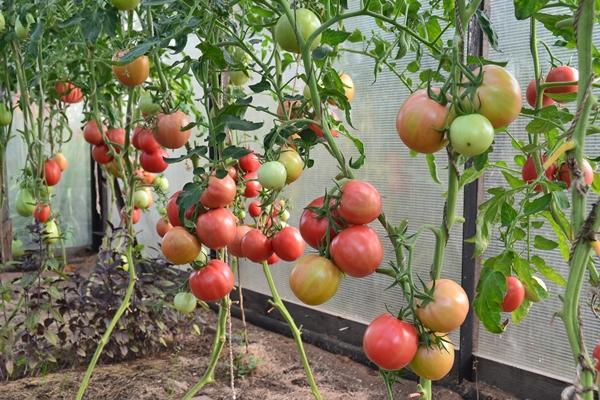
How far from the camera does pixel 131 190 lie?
1.53 m

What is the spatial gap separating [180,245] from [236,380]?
1.21 m

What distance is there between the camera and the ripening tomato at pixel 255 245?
3.54ft

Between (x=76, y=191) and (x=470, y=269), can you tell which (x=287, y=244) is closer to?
(x=470, y=269)

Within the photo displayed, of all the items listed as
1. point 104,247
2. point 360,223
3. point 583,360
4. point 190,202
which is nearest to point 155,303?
point 104,247

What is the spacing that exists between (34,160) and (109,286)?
21.4 inches

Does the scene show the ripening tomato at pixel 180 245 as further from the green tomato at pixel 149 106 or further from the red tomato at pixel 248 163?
the green tomato at pixel 149 106

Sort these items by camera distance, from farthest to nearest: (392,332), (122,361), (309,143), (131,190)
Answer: (122,361)
(131,190)
(309,143)
(392,332)

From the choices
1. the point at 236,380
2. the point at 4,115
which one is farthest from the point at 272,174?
the point at 236,380

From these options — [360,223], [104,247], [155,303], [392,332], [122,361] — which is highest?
[360,223]

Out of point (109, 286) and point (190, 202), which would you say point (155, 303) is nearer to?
point (109, 286)

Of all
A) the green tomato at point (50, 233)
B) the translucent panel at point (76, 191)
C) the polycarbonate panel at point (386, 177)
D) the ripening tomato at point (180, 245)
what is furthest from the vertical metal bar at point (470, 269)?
the translucent panel at point (76, 191)

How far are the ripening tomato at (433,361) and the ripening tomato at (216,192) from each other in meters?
0.44

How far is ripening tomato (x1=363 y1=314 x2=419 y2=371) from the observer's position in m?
0.67

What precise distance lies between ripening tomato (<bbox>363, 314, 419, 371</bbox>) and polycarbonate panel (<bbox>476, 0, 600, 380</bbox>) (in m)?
1.15
